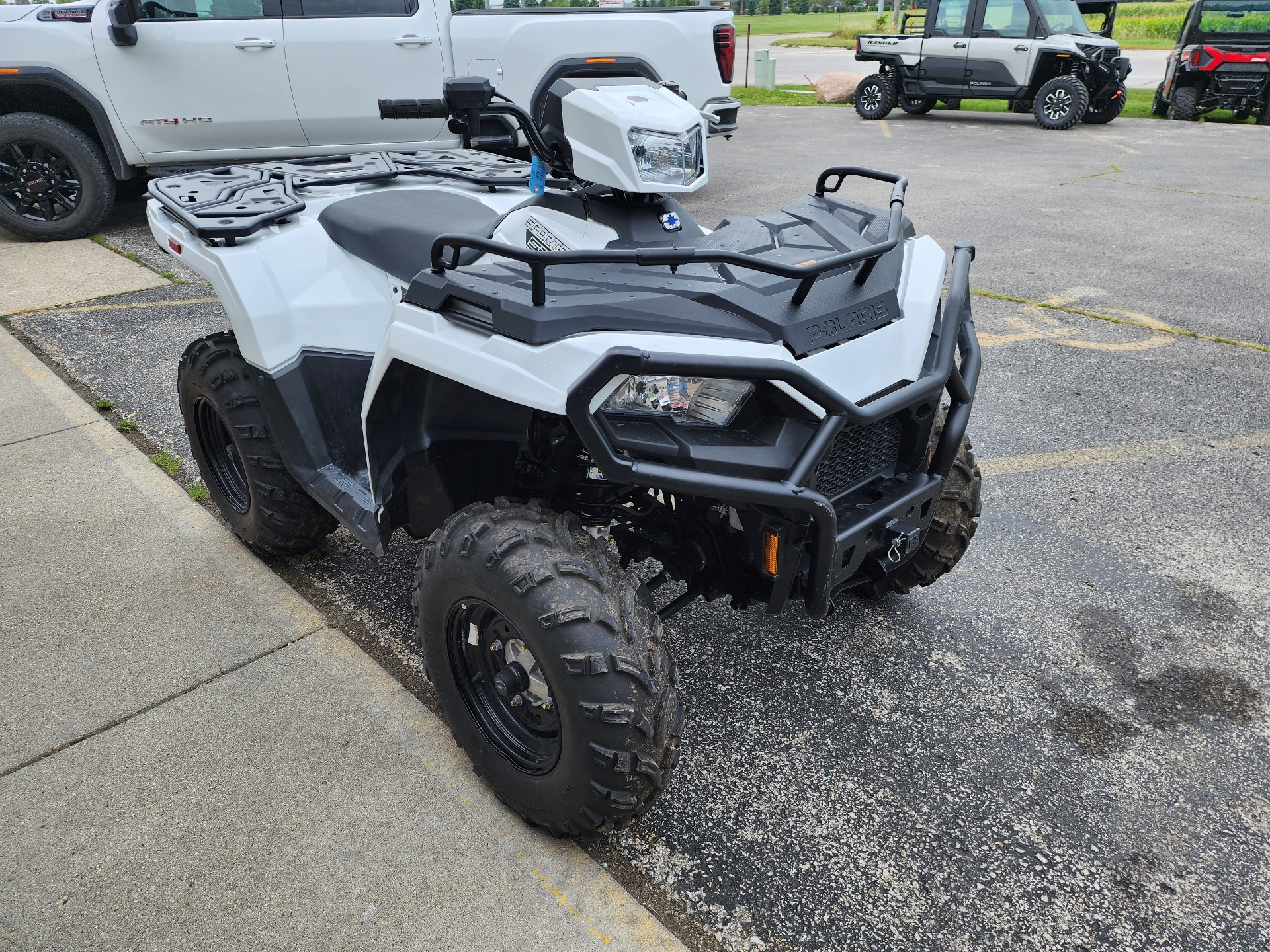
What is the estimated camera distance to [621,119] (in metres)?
1.96

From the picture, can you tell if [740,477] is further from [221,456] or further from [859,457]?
[221,456]

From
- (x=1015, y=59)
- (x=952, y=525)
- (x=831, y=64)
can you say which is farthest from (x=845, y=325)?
(x=831, y=64)

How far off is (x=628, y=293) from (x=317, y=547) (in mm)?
2020

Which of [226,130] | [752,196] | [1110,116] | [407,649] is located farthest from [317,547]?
[1110,116]

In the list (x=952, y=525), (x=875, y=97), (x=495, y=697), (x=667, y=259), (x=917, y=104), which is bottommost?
(x=917, y=104)

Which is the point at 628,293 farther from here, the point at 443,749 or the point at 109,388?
the point at 109,388

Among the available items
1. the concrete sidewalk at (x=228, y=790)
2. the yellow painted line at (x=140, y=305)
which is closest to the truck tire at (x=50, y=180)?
the yellow painted line at (x=140, y=305)

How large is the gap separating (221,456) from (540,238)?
175 centimetres

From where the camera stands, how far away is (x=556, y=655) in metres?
1.84

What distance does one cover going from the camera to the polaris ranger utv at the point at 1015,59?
13.4 m

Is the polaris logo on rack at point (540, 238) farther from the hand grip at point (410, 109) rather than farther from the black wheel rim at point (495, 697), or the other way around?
the black wheel rim at point (495, 697)

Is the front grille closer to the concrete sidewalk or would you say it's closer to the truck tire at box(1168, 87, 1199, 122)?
the concrete sidewalk

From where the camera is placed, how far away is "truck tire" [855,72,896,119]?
1502 cm

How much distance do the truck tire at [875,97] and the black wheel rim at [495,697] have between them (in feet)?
49.4
